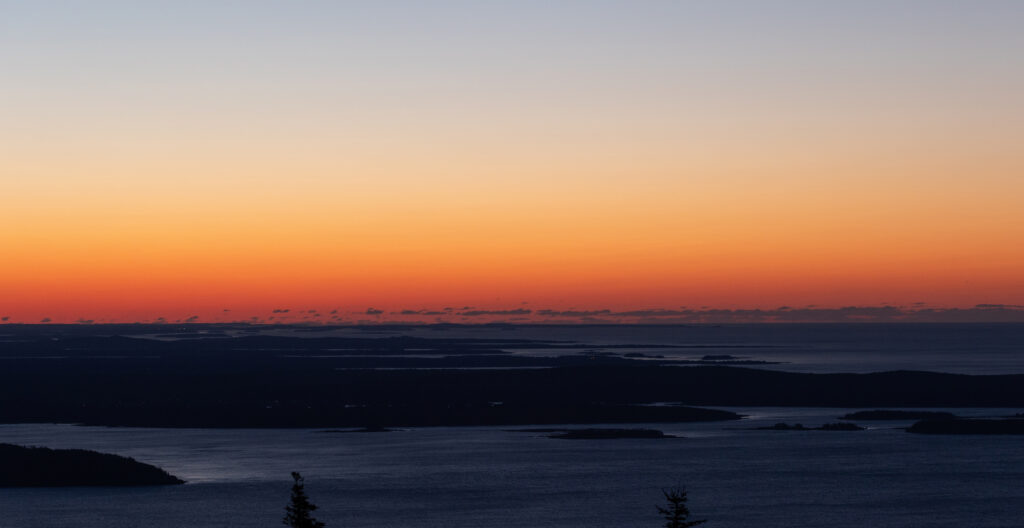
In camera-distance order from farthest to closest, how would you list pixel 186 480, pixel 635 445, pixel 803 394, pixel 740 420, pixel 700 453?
pixel 803 394
pixel 740 420
pixel 635 445
pixel 700 453
pixel 186 480

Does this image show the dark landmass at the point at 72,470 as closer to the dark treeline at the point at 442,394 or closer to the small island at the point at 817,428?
the dark treeline at the point at 442,394

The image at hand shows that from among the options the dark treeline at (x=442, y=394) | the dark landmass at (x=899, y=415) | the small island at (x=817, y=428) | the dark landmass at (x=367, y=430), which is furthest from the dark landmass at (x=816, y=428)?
the dark landmass at (x=367, y=430)

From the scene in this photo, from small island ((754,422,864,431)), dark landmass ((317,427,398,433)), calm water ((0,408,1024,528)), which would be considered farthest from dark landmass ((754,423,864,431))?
dark landmass ((317,427,398,433))

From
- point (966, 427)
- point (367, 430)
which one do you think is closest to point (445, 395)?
point (367, 430)

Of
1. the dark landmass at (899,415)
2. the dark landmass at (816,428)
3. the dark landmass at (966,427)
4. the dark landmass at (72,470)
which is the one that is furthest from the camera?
the dark landmass at (899,415)

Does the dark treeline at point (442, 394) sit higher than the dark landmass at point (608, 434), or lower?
higher

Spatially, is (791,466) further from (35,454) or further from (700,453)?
(35,454)

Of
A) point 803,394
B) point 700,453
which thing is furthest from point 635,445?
point 803,394

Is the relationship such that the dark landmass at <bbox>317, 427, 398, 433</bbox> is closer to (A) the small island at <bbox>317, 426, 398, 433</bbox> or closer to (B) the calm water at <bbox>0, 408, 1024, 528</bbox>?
(A) the small island at <bbox>317, 426, 398, 433</bbox>
